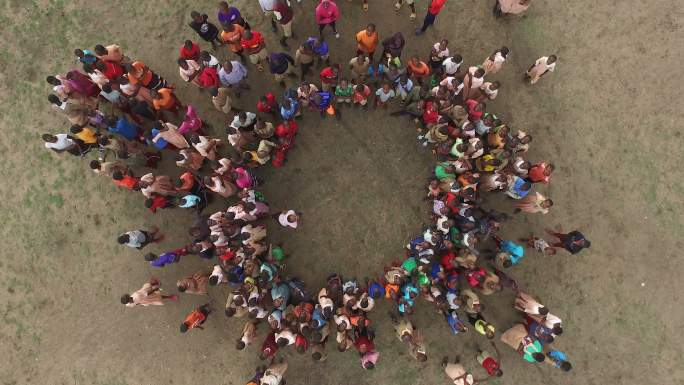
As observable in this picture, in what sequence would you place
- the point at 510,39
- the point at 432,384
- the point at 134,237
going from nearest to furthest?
the point at 134,237, the point at 432,384, the point at 510,39

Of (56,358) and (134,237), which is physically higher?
(134,237)

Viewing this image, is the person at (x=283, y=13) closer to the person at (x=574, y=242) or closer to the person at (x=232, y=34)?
the person at (x=232, y=34)

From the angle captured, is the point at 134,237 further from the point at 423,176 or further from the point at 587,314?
the point at 587,314

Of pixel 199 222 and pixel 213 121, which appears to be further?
pixel 213 121

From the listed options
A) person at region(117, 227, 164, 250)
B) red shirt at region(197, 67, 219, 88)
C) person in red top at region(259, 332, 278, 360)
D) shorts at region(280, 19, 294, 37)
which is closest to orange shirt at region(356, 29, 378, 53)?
shorts at region(280, 19, 294, 37)

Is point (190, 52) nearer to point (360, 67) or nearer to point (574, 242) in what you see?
point (360, 67)

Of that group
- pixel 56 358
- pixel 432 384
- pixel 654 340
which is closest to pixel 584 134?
pixel 654 340

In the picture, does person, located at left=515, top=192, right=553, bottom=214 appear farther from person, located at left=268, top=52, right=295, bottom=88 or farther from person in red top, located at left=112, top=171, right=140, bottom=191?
A: person in red top, located at left=112, top=171, right=140, bottom=191

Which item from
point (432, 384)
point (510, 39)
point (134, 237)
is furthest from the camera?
point (510, 39)
